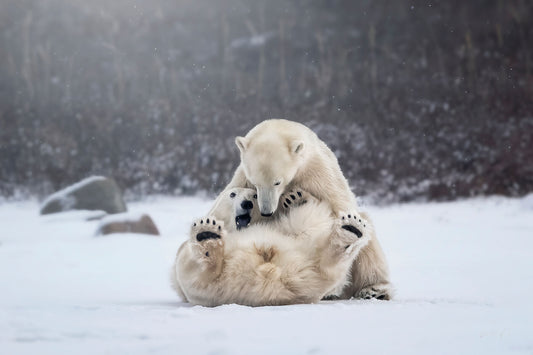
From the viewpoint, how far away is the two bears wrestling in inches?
88.0

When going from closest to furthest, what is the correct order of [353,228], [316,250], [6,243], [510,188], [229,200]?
[353,228] < [316,250] < [229,200] < [6,243] < [510,188]

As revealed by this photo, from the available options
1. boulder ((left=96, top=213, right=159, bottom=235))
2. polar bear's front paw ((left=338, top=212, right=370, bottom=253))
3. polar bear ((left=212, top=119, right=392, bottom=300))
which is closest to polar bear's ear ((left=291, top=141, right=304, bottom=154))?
polar bear ((left=212, top=119, right=392, bottom=300))

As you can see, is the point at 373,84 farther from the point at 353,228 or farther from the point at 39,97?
the point at 353,228

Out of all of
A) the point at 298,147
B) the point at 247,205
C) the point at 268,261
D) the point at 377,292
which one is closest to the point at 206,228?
the point at 268,261

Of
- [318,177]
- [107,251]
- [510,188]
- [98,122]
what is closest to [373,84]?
[510,188]

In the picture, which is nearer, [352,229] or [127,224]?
[352,229]

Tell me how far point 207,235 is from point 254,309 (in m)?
0.32

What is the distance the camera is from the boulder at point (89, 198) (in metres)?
8.31

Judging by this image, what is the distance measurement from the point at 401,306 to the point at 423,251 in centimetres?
318

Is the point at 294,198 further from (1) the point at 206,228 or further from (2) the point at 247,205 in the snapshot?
(1) the point at 206,228

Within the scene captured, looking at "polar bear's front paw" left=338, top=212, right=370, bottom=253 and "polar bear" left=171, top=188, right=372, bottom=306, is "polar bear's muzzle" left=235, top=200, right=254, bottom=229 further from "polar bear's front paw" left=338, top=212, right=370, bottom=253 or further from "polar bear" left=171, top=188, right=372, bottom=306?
"polar bear's front paw" left=338, top=212, right=370, bottom=253

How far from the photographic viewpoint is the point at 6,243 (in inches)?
259

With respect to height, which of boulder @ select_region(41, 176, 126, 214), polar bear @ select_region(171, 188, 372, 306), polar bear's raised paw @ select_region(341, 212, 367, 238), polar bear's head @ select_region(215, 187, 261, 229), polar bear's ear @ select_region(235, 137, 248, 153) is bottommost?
boulder @ select_region(41, 176, 126, 214)

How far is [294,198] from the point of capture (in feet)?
8.67
